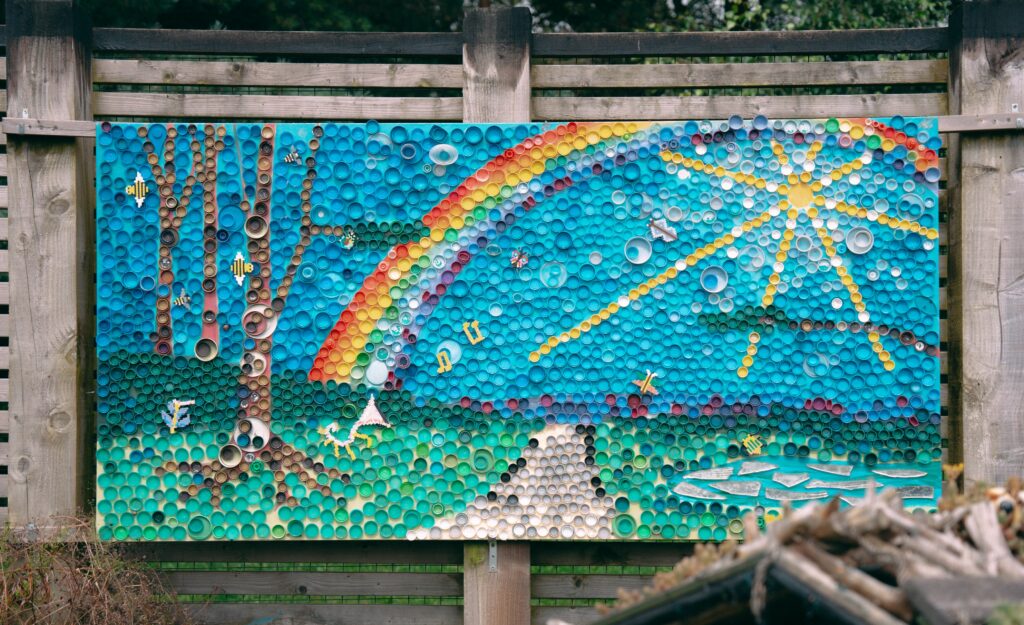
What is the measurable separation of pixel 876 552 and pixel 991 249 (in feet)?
8.89

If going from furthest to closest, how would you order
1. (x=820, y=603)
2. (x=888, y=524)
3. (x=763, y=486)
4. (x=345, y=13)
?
(x=345, y=13) < (x=763, y=486) < (x=888, y=524) < (x=820, y=603)

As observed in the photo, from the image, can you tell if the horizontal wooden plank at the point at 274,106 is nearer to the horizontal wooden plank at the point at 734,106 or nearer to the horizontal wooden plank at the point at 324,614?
the horizontal wooden plank at the point at 734,106

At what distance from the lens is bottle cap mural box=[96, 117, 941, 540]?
4.79 metres

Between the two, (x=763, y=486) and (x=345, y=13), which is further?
(x=345, y=13)

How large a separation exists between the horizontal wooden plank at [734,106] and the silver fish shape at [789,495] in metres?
1.74

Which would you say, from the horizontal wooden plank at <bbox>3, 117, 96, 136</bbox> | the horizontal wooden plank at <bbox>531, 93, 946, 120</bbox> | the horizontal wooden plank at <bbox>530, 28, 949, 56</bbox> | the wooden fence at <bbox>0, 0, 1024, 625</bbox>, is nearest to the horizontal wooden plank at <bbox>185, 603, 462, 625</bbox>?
the wooden fence at <bbox>0, 0, 1024, 625</bbox>

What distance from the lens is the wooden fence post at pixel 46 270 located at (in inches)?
192

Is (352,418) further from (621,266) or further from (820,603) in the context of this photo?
(820,603)

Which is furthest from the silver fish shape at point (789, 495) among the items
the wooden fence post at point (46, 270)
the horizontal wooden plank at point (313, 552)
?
the wooden fence post at point (46, 270)

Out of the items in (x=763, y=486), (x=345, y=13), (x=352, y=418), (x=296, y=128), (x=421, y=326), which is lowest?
(x=763, y=486)

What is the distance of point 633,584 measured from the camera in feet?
16.4

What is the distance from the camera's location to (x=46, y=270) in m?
4.91

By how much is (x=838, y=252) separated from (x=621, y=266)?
38.5 inches

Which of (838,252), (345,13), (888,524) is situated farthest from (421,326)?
(345,13)
